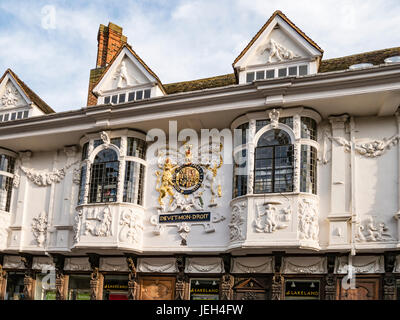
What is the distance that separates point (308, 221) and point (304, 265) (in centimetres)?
149

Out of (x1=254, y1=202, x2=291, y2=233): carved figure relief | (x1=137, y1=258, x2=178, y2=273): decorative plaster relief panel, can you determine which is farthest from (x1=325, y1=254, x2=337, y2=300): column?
(x1=137, y1=258, x2=178, y2=273): decorative plaster relief panel

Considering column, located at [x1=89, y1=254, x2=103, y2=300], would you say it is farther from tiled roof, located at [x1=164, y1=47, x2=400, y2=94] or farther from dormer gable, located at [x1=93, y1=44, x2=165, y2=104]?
tiled roof, located at [x1=164, y1=47, x2=400, y2=94]

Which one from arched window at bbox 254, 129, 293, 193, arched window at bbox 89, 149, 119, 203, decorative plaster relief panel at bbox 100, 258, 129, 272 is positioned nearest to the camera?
arched window at bbox 254, 129, 293, 193

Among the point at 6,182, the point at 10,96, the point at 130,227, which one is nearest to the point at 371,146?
the point at 130,227

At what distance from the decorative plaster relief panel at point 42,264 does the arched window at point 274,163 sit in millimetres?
8979

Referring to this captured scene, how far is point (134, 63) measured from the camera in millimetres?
19656

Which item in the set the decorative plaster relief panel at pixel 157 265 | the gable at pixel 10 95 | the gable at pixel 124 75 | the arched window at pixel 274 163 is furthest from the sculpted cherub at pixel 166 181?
the gable at pixel 10 95

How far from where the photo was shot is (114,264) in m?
18.8

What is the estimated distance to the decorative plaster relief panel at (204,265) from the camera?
17.3 meters

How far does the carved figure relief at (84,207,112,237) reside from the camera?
58.8 ft

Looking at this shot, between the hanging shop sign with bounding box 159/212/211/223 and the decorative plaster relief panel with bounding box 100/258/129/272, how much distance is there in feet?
7.03

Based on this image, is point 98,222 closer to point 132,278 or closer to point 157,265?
point 132,278
